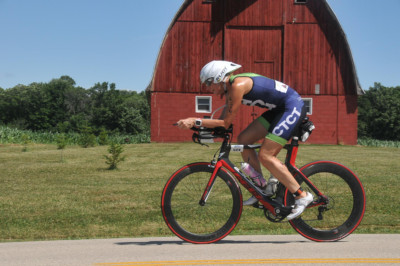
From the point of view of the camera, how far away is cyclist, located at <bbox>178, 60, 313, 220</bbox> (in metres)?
4.17

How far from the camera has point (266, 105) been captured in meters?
4.41

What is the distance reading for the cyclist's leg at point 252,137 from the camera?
452 cm

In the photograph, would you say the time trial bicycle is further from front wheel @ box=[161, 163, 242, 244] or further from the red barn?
the red barn

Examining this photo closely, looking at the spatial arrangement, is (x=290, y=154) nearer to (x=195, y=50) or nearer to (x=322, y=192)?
(x=322, y=192)

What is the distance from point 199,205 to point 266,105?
1.34m

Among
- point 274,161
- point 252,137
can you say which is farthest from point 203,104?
point 274,161

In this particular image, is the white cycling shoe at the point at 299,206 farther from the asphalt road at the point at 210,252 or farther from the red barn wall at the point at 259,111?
the red barn wall at the point at 259,111

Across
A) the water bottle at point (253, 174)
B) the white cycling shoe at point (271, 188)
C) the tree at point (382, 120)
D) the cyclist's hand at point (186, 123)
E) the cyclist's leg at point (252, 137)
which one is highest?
the cyclist's hand at point (186, 123)

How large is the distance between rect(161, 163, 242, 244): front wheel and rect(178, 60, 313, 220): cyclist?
286 millimetres

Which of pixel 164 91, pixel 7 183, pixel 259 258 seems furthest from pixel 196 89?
pixel 259 258

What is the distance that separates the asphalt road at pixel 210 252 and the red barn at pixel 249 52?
2022 centimetres

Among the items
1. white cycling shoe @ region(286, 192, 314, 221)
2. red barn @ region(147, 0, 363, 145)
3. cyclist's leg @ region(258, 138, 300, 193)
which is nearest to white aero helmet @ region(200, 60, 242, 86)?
cyclist's leg @ region(258, 138, 300, 193)

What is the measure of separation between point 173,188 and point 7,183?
6.72m

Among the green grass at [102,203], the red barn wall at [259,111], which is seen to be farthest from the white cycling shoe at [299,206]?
the red barn wall at [259,111]
